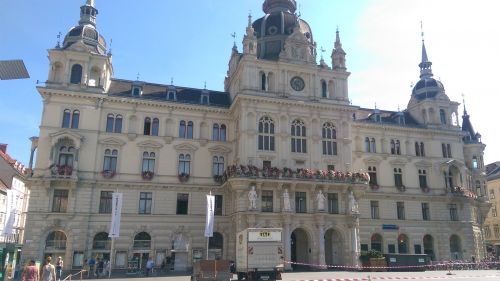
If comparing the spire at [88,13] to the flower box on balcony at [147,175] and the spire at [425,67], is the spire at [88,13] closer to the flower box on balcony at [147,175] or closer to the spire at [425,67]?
the flower box on balcony at [147,175]

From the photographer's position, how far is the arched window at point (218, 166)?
151 feet

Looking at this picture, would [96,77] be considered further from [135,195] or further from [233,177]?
[233,177]

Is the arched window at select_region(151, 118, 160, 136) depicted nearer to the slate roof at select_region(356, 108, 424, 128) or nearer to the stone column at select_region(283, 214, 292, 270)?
the stone column at select_region(283, 214, 292, 270)

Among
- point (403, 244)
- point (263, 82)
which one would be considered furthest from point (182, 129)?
point (403, 244)

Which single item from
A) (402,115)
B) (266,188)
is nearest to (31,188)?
(266,188)

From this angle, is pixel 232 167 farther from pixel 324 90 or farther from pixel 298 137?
pixel 324 90

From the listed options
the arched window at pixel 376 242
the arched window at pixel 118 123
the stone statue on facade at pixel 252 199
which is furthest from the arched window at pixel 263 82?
the arched window at pixel 376 242

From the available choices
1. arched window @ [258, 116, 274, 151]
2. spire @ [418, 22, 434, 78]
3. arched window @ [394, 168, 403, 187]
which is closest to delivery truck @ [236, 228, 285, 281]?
arched window @ [258, 116, 274, 151]

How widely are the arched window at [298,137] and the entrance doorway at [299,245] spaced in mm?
8612

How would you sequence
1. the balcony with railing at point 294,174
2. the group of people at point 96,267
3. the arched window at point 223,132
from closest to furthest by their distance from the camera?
the group of people at point 96,267 → the balcony with railing at point 294,174 → the arched window at point 223,132

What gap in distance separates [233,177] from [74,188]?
1543 centimetres

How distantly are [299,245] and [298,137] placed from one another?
1153 centimetres

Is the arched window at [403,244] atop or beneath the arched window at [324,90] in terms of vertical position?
beneath

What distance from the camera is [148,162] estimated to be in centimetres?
4419
